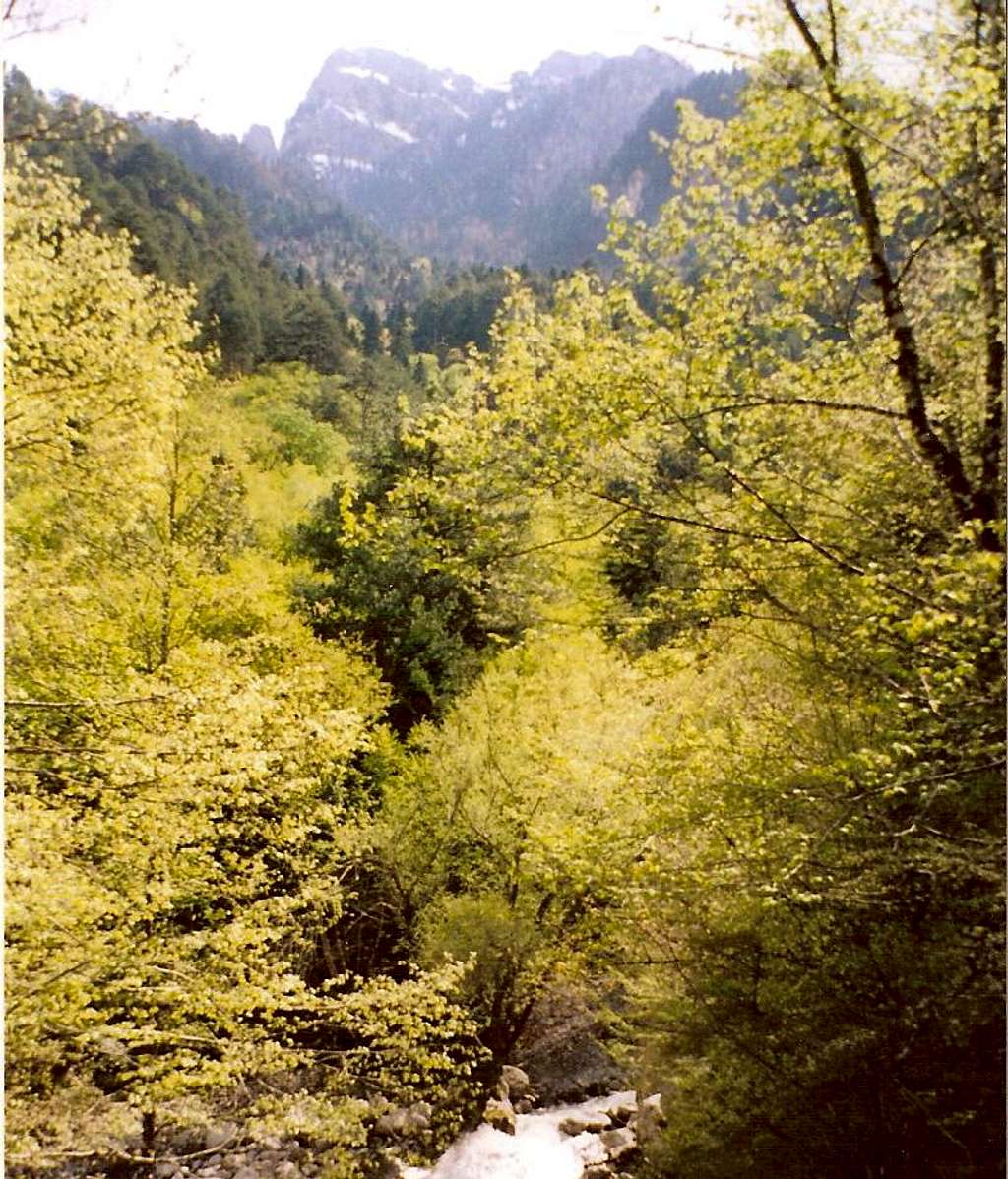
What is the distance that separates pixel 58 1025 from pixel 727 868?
4.87 m

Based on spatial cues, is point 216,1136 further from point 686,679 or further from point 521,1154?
point 686,679

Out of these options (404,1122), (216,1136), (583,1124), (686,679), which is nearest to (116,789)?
(216,1136)

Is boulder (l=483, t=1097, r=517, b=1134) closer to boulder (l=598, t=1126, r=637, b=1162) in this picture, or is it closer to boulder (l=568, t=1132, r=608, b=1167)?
boulder (l=568, t=1132, r=608, b=1167)

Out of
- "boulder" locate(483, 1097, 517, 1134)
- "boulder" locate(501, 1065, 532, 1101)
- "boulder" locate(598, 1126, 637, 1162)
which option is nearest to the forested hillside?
"boulder" locate(483, 1097, 517, 1134)

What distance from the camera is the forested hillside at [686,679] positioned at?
13.6ft

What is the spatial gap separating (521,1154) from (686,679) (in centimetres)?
793

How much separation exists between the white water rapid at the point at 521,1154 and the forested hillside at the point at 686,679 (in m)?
0.14

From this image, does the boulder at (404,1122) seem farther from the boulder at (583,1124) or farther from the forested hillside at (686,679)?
the boulder at (583,1124)

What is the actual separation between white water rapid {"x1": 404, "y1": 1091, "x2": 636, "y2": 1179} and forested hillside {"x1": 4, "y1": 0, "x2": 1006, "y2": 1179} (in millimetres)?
136

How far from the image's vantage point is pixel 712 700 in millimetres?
9492

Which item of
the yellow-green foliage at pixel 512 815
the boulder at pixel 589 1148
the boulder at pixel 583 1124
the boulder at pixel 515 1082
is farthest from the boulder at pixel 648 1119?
the yellow-green foliage at pixel 512 815

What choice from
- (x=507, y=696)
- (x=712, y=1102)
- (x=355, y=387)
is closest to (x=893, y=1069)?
(x=712, y=1102)

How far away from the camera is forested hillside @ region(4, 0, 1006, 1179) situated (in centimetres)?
415

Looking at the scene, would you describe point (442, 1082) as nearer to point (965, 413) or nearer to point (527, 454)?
point (527, 454)
